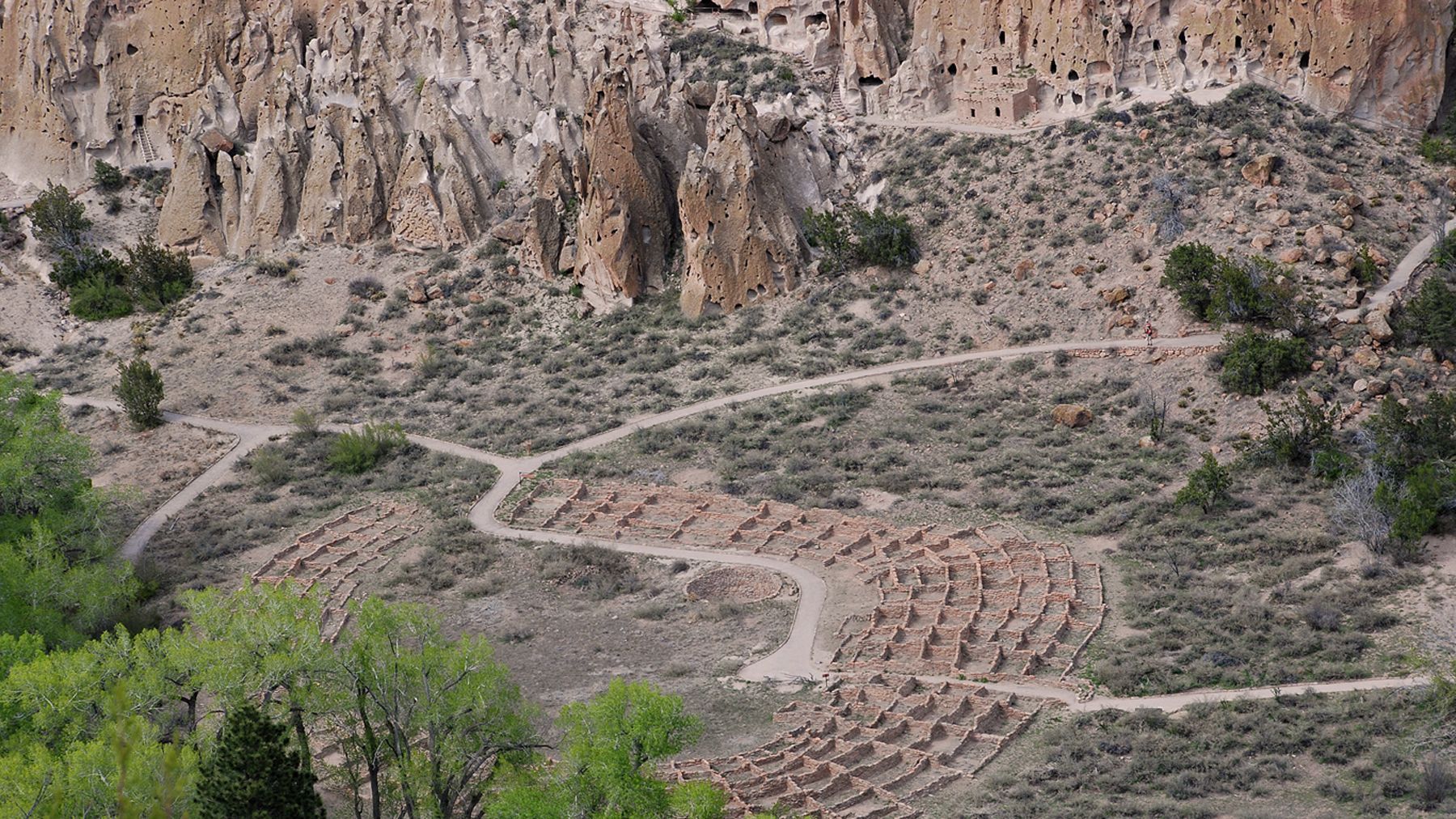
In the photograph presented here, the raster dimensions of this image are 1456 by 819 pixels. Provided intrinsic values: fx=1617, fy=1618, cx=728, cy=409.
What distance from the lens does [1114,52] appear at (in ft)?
221

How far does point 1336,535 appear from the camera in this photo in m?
44.9

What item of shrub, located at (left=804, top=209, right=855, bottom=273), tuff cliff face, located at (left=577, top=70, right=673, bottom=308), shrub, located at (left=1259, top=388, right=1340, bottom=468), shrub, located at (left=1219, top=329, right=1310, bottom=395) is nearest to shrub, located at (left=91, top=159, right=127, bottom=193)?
tuff cliff face, located at (left=577, top=70, right=673, bottom=308)

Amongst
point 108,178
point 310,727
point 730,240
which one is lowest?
point 310,727

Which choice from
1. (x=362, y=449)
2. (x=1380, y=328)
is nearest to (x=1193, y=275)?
(x=1380, y=328)

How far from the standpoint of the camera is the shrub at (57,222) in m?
75.0

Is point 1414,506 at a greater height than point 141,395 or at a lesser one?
lesser

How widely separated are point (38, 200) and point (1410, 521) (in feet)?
203

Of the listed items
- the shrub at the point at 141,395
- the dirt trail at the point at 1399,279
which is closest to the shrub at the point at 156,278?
the shrub at the point at 141,395

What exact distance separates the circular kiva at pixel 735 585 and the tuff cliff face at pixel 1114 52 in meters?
30.7

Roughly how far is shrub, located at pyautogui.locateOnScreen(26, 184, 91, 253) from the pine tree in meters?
50.2

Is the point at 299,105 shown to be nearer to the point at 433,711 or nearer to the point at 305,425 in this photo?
the point at 305,425

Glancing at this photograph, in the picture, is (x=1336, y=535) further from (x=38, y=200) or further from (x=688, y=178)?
(x=38, y=200)

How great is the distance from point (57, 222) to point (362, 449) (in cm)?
2714

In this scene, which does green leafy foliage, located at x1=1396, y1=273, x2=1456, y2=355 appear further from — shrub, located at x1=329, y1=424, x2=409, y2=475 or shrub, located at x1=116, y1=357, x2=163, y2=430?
shrub, located at x1=116, y1=357, x2=163, y2=430
